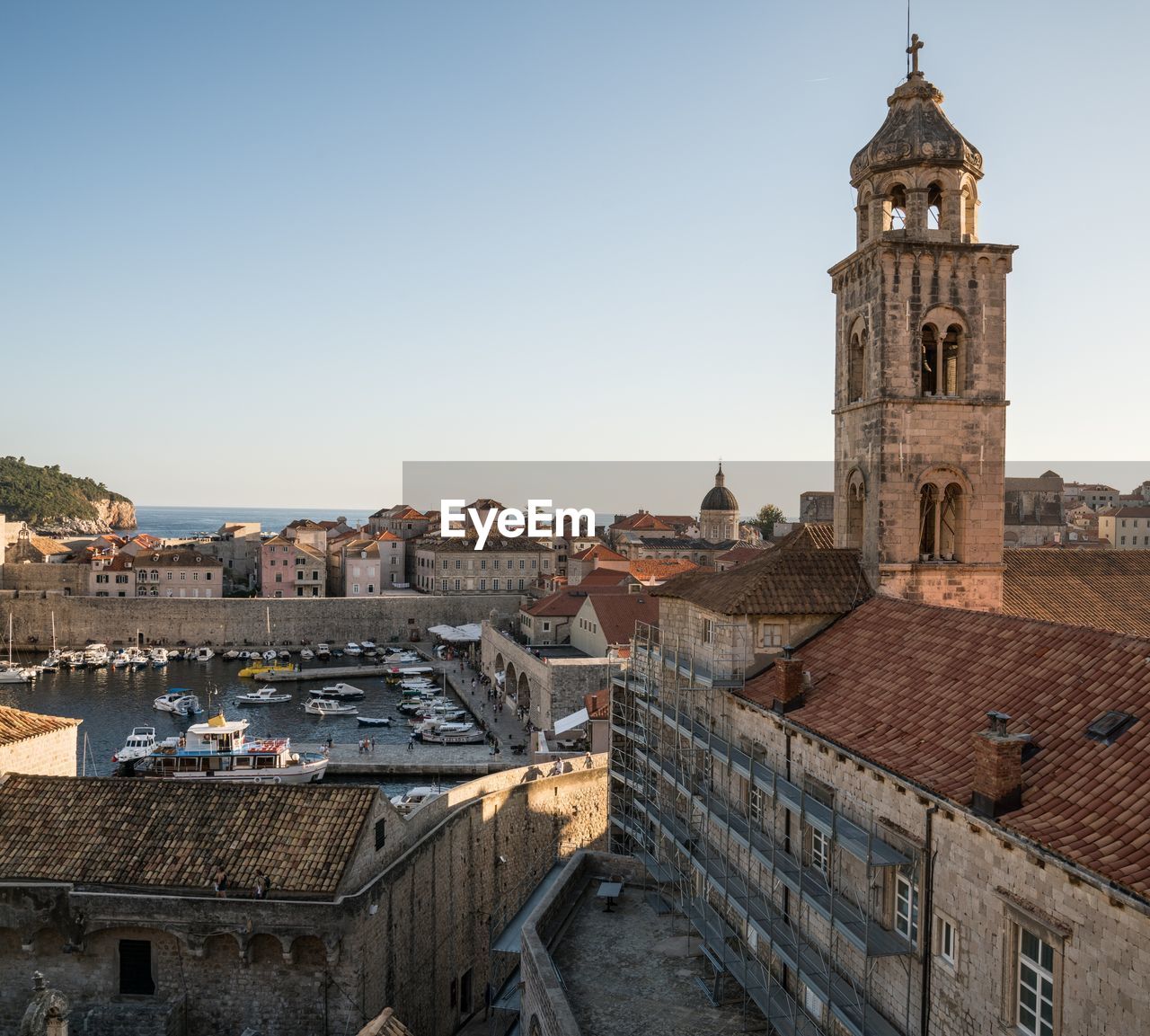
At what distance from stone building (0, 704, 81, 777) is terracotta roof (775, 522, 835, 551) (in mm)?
16420

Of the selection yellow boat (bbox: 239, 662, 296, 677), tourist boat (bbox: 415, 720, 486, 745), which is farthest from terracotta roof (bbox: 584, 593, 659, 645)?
yellow boat (bbox: 239, 662, 296, 677)

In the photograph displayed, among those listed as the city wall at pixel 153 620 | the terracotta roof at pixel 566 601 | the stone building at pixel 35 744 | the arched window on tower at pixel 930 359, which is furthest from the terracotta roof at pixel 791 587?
the city wall at pixel 153 620

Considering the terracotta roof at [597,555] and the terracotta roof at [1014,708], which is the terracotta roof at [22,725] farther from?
the terracotta roof at [597,555]

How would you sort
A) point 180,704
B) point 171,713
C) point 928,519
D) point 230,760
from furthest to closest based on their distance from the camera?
point 180,704 < point 171,713 < point 230,760 < point 928,519

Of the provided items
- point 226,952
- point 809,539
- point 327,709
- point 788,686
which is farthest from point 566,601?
point 788,686

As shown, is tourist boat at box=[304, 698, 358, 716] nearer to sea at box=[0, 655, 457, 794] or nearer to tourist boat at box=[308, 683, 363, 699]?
sea at box=[0, 655, 457, 794]

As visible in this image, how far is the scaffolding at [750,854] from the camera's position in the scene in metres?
12.9

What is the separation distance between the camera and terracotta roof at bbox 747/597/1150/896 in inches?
375

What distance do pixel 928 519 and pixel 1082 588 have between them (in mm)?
4329

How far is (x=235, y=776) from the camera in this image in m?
34.5

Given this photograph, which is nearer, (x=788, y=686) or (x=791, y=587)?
(x=788, y=686)

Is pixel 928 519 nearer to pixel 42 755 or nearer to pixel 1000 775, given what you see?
pixel 1000 775

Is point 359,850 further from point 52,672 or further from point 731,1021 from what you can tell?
point 52,672

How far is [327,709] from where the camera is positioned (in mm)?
50156
